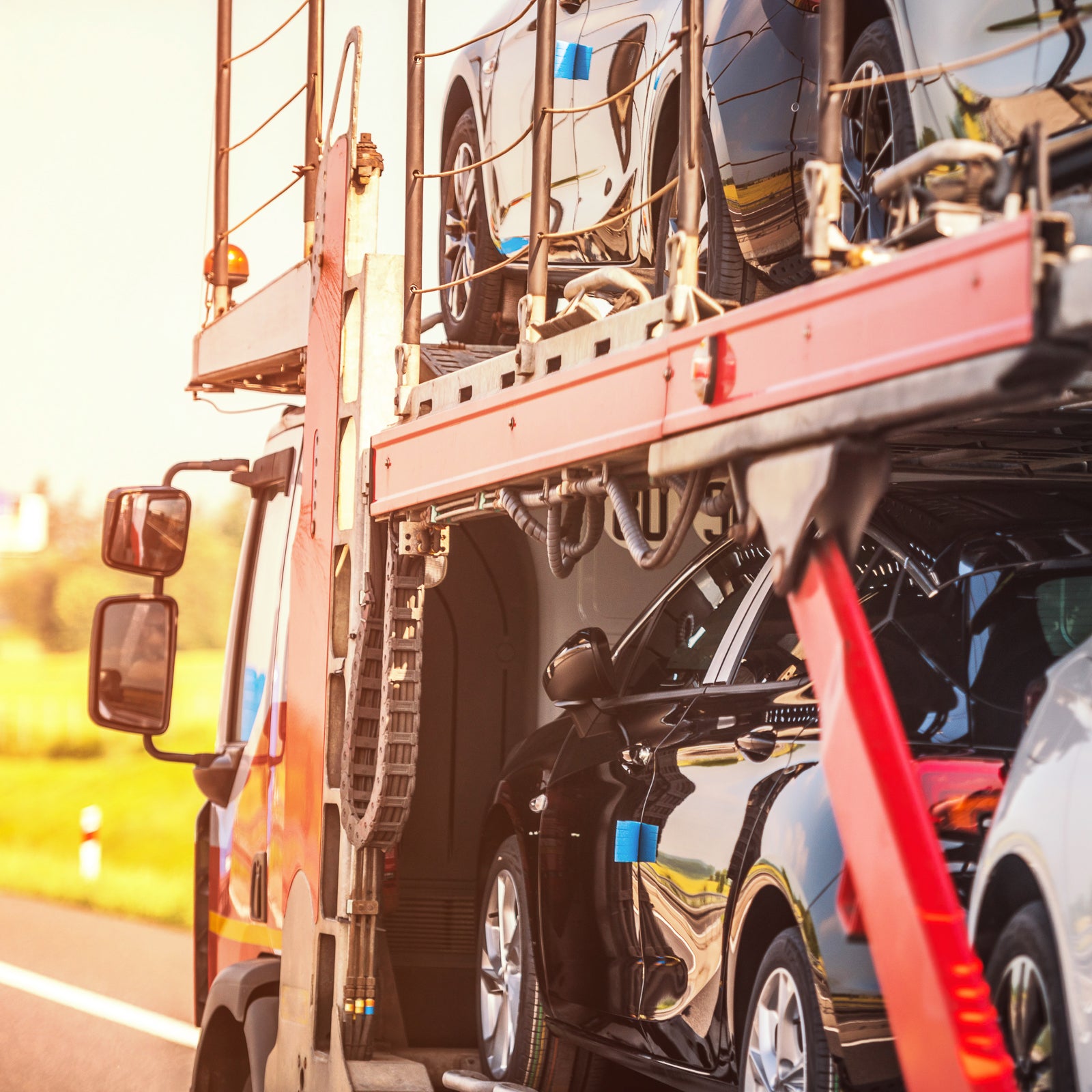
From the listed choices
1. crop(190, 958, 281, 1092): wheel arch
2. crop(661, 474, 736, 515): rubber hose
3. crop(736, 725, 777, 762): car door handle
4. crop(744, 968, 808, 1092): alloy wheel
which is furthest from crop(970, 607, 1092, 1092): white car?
crop(190, 958, 281, 1092): wheel arch

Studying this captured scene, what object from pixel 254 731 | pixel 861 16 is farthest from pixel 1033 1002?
pixel 254 731

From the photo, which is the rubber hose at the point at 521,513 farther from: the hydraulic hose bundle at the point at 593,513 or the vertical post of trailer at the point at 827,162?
the vertical post of trailer at the point at 827,162

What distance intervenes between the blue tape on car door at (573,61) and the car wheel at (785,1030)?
3510mm

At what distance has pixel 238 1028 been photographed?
6020 mm

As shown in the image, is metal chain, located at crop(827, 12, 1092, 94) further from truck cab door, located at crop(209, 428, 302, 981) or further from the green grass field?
the green grass field

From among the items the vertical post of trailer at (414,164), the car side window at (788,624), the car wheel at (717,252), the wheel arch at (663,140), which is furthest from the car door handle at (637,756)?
the wheel arch at (663,140)

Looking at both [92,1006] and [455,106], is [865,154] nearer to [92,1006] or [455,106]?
[455,106]

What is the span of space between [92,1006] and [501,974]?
752 centimetres

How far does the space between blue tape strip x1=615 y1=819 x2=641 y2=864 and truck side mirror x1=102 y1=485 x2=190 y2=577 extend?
185 cm

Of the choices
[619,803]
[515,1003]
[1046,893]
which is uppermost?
[619,803]

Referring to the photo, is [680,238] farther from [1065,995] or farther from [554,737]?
[554,737]

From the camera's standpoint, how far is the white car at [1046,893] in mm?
2982

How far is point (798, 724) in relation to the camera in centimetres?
423

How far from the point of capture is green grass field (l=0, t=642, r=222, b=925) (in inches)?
868
